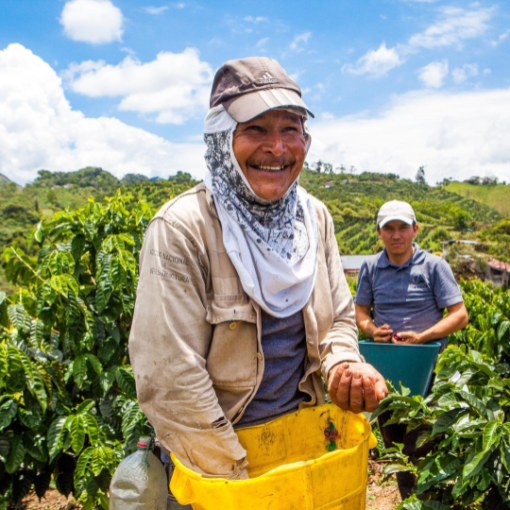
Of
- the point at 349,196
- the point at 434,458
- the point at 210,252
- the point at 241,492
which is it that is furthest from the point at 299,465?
the point at 349,196

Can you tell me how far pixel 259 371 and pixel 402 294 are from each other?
1.81 m

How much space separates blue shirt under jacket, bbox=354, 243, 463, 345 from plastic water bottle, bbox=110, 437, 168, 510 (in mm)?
1861

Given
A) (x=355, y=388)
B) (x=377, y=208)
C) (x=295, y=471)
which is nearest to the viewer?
(x=295, y=471)

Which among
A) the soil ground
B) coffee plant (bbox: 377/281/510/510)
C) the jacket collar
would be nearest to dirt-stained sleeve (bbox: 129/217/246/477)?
coffee plant (bbox: 377/281/510/510)

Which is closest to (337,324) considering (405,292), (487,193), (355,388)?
(355,388)

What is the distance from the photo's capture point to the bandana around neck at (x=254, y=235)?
1370 mm

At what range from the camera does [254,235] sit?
1403mm

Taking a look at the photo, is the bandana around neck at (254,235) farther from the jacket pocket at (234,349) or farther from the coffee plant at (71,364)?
the coffee plant at (71,364)

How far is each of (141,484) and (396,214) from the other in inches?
86.7

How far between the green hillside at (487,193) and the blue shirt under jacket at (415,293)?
360 feet

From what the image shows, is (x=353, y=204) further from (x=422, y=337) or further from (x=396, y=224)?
(x=422, y=337)

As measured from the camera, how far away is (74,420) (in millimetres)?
2229

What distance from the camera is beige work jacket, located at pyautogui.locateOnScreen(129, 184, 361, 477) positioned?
4.06ft

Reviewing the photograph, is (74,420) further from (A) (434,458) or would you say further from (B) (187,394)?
(A) (434,458)
